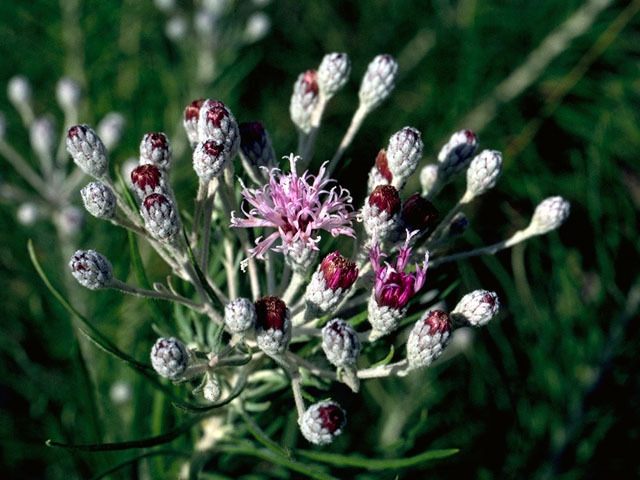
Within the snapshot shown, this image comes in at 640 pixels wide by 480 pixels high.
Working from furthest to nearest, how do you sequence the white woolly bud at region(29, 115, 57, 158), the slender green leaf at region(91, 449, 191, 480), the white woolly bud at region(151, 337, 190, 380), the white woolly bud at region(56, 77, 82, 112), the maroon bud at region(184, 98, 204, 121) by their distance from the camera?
the white woolly bud at region(56, 77, 82, 112) → the white woolly bud at region(29, 115, 57, 158) → the maroon bud at region(184, 98, 204, 121) → the slender green leaf at region(91, 449, 191, 480) → the white woolly bud at region(151, 337, 190, 380)

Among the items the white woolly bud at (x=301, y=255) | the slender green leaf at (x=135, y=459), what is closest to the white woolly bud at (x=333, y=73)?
the white woolly bud at (x=301, y=255)

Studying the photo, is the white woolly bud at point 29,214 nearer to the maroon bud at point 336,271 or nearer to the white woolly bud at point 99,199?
the white woolly bud at point 99,199

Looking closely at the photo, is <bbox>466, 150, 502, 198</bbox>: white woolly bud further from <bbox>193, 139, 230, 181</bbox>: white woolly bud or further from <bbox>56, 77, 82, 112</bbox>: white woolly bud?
<bbox>56, 77, 82, 112</bbox>: white woolly bud

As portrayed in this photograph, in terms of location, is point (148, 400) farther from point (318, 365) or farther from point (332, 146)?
point (332, 146)

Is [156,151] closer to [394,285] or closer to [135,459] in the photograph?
[394,285]

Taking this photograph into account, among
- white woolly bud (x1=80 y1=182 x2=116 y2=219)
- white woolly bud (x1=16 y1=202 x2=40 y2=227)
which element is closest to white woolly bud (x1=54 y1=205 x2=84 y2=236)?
white woolly bud (x1=16 y1=202 x2=40 y2=227)

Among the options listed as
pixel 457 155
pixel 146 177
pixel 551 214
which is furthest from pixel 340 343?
pixel 551 214

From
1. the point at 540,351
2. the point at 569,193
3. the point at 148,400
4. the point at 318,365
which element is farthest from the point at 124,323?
the point at 569,193
